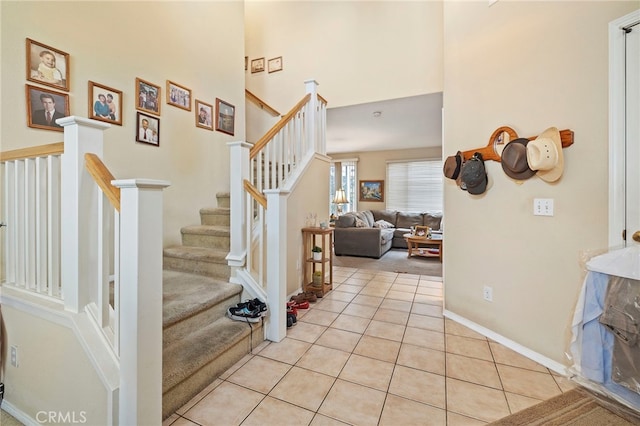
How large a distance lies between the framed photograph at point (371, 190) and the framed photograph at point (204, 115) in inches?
214

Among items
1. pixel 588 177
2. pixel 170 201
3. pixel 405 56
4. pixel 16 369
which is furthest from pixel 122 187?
pixel 405 56

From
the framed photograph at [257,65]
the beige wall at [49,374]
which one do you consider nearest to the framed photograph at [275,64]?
the framed photograph at [257,65]

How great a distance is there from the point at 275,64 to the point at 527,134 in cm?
398

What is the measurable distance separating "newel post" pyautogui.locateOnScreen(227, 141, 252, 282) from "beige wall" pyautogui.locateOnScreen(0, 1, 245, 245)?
0.95 meters

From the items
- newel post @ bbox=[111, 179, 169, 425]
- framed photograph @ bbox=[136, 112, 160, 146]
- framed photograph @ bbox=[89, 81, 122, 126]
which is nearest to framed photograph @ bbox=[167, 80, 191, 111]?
framed photograph @ bbox=[136, 112, 160, 146]

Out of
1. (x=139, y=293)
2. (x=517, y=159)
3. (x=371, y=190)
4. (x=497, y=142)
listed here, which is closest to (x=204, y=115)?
(x=139, y=293)

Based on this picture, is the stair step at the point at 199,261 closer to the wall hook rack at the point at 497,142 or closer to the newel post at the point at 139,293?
the newel post at the point at 139,293

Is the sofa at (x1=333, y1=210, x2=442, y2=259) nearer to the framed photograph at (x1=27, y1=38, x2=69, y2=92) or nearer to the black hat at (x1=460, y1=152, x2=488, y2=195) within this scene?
the black hat at (x1=460, y1=152, x2=488, y2=195)

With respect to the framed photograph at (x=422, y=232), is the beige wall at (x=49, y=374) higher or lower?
lower

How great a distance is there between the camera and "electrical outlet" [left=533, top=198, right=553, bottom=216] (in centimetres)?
194

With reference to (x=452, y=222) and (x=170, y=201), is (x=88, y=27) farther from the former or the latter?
(x=452, y=222)

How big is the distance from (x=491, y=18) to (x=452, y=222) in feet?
5.67

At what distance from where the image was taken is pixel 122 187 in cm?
109

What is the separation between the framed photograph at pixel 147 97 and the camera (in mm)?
2674
